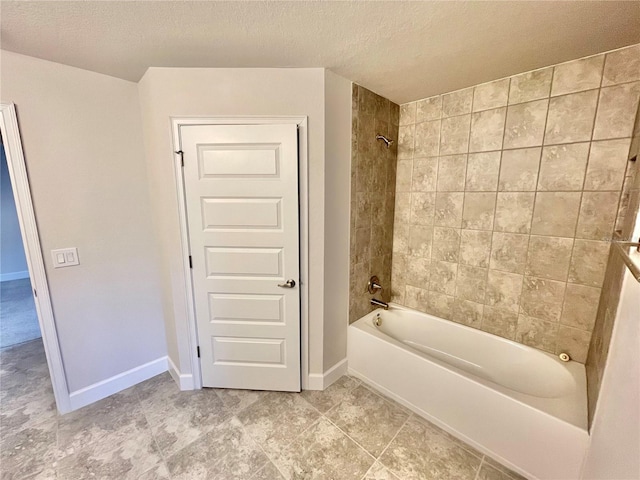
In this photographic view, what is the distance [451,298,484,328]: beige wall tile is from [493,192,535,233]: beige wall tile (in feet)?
2.08

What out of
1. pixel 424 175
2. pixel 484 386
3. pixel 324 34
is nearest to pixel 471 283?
pixel 484 386

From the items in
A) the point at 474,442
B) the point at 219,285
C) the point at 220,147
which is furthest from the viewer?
the point at 219,285

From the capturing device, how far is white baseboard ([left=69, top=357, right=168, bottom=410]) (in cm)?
184

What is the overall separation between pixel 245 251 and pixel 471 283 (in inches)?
69.6

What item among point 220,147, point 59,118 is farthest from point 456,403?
point 59,118

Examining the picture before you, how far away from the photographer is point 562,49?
141 cm

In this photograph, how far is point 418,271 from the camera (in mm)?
2375

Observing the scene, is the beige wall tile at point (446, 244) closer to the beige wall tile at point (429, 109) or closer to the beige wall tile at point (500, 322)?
the beige wall tile at point (500, 322)

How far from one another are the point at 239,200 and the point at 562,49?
2038 millimetres

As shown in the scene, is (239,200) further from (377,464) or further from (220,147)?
(377,464)

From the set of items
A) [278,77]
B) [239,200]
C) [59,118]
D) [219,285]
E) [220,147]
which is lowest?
[219,285]

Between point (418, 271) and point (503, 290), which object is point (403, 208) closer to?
point (418, 271)

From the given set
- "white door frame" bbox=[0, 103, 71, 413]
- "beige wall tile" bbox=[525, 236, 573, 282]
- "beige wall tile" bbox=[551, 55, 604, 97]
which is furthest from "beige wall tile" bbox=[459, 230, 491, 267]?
"white door frame" bbox=[0, 103, 71, 413]

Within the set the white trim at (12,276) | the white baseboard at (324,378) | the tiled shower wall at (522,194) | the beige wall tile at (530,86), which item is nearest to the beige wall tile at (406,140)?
the tiled shower wall at (522,194)
